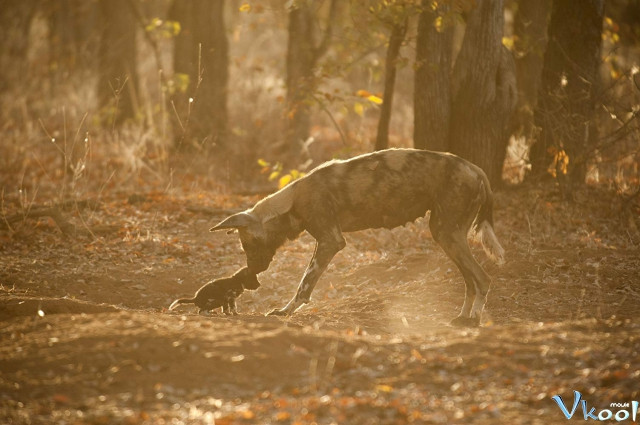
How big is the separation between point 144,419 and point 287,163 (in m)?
9.69

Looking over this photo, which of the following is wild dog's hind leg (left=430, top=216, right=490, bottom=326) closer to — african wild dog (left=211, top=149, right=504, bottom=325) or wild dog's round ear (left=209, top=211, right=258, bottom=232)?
african wild dog (left=211, top=149, right=504, bottom=325)

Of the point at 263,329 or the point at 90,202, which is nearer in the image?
the point at 263,329

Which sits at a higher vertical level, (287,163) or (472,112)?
(472,112)

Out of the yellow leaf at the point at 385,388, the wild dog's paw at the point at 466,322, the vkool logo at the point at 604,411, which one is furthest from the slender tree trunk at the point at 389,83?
the vkool logo at the point at 604,411

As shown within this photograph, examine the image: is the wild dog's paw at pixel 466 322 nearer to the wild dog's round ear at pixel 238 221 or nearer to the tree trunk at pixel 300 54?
the wild dog's round ear at pixel 238 221

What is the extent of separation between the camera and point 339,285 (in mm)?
8328

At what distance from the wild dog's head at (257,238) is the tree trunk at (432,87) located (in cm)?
316

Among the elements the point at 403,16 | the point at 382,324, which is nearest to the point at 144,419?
the point at 382,324

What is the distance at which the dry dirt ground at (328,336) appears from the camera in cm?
451

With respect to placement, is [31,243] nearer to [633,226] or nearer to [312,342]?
[312,342]

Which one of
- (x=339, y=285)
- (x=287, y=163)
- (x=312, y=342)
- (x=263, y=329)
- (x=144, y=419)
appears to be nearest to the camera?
(x=144, y=419)

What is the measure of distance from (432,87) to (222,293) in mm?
4055

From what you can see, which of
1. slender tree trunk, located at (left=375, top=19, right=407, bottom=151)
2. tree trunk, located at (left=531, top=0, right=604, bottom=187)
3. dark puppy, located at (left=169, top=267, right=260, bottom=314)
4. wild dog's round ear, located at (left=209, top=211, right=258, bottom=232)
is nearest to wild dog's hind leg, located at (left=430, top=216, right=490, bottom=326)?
wild dog's round ear, located at (left=209, top=211, right=258, bottom=232)

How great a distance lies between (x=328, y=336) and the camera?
17.5 feet
